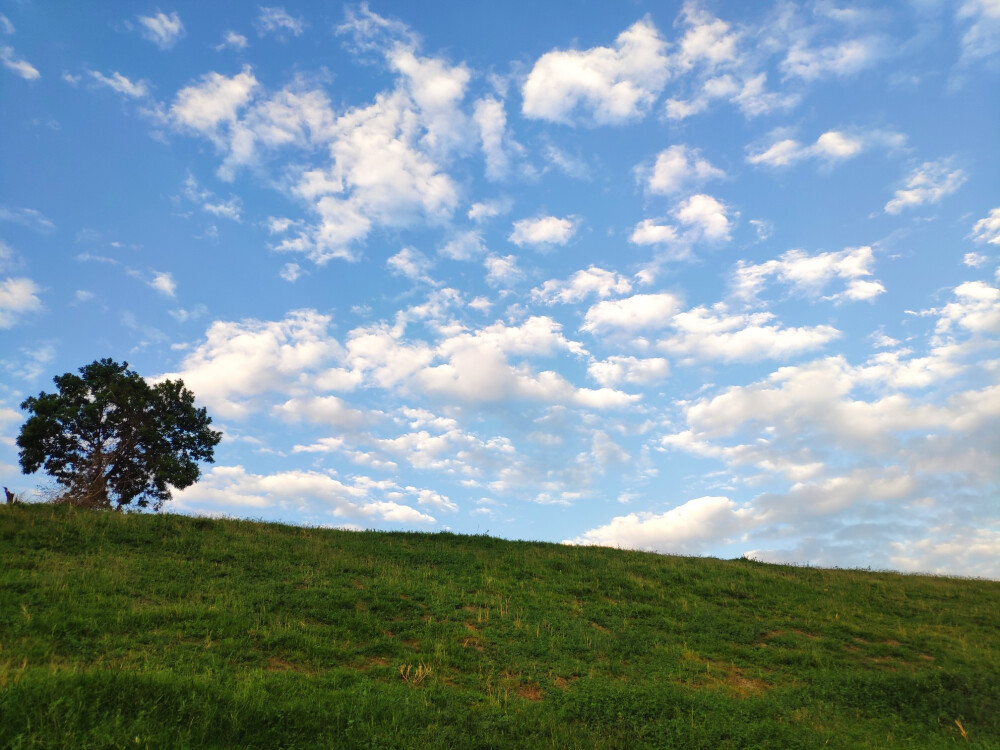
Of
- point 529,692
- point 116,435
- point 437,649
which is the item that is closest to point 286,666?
point 437,649

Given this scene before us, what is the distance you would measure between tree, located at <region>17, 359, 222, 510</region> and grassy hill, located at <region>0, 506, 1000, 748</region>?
1254 centimetres

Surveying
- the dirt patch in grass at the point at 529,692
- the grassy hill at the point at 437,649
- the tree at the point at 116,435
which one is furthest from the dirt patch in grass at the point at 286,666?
the tree at the point at 116,435

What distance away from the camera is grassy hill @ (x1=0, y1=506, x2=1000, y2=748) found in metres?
8.87

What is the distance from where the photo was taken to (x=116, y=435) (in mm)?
34938

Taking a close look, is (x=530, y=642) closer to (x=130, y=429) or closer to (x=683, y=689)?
(x=683, y=689)

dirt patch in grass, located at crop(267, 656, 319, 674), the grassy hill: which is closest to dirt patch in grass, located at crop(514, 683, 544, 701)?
the grassy hill

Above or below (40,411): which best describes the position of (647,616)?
below

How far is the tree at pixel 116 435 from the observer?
107 ft

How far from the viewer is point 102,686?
8492mm

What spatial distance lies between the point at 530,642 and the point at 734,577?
14091 millimetres

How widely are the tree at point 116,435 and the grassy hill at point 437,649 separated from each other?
41.1ft

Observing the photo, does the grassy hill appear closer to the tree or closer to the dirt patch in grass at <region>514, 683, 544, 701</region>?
the dirt patch in grass at <region>514, 683, 544, 701</region>

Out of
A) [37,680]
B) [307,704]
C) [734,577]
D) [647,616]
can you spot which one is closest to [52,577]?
[37,680]

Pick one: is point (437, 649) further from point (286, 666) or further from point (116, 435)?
point (116, 435)
